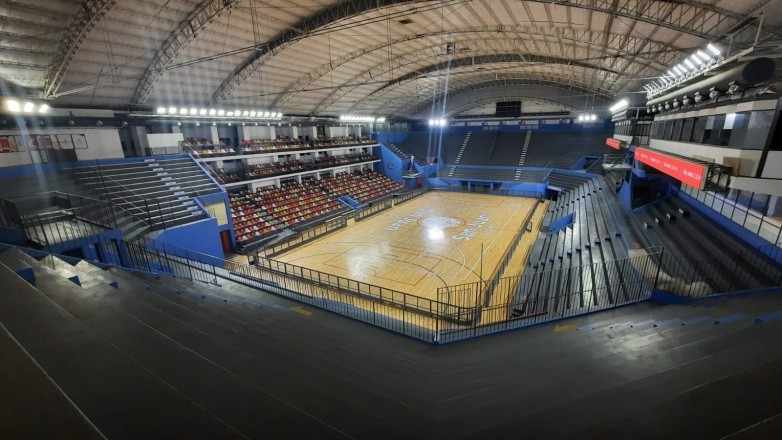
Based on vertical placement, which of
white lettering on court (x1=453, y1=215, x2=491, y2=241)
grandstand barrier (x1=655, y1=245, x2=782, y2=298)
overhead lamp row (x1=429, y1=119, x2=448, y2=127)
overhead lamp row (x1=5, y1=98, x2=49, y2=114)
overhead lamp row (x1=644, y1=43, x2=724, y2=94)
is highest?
overhead lamp row (x1=644, y1=43, x2=724, y2=94)

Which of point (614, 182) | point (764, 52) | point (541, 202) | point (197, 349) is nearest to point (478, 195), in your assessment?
point (541, 202)

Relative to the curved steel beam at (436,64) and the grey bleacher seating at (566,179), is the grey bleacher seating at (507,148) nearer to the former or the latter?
the grey bleacher seating at (566,179)

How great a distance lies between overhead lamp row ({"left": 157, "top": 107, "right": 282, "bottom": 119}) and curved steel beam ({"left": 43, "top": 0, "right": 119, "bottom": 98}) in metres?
5.18

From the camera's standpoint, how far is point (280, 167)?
29031mm

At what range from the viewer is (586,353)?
5.18m

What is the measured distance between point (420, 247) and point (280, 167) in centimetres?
1609

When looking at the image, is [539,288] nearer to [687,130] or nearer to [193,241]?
[687,130]

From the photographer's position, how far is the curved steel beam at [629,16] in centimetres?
1132

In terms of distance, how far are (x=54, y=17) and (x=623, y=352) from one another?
21.1m

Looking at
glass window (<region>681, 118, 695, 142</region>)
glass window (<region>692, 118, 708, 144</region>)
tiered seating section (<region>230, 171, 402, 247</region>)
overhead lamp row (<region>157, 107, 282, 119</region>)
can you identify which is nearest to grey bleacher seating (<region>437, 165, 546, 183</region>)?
tiered seating section (<region>230, 171, 402, 247</region>)

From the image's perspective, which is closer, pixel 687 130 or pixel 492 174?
pixel 687 130

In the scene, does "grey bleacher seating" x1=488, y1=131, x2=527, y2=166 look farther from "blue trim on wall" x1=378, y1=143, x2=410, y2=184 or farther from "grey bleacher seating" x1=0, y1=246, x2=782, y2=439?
"grey bleacher seating" x1=0, y1=246, x2=782, y2=439

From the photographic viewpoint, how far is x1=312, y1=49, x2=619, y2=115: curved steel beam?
23753 millimetres

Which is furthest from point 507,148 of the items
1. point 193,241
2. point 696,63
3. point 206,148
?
point 193,241
